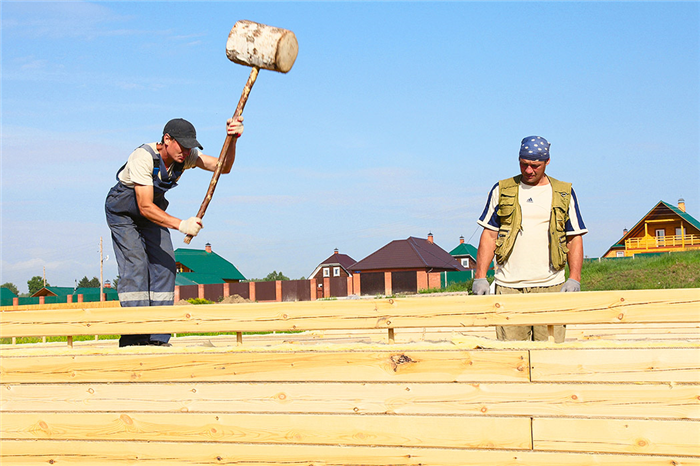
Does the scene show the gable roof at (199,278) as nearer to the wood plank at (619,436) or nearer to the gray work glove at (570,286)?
the gray work glove at (570,286)

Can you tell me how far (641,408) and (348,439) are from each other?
4.60 ft

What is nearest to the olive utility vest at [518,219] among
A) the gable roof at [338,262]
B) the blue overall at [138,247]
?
the blue overall at [138,247]

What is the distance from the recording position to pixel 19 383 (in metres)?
3.61

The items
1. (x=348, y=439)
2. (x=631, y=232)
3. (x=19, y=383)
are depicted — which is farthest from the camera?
(x=631, y=232)

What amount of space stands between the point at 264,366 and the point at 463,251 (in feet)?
162

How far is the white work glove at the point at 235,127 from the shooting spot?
154 inches

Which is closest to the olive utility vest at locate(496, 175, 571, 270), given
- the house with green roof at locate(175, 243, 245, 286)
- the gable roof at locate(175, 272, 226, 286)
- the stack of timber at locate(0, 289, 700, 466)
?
the stack of timber at locate(0, 289, 700, 466)

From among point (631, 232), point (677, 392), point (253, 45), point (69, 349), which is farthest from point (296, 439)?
point (631, 232)

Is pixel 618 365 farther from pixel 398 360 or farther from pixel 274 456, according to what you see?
pixel 274 456

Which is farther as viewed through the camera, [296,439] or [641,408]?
[296,439]

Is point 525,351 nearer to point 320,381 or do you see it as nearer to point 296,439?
point 320,381

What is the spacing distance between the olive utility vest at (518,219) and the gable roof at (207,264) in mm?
45177

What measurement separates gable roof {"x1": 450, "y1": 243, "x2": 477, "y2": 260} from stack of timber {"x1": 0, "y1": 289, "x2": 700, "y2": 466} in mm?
48115

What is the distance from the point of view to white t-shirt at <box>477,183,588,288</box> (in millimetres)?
3912
